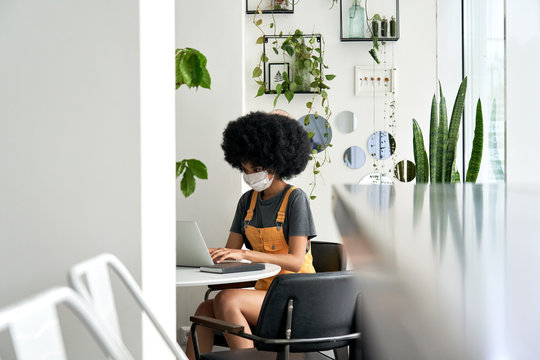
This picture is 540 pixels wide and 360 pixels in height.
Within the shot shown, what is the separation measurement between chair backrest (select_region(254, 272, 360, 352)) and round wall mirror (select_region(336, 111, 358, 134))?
2635 mm

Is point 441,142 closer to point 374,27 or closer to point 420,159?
point 420,159

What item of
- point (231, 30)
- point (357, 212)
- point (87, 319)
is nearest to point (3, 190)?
point (87, 319)

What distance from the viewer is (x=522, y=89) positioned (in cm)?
342

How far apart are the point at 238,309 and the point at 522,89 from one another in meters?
1.98

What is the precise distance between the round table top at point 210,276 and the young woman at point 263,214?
211 mm

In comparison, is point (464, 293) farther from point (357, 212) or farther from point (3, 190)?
point (3, 190)

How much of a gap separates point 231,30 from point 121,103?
2628 mm

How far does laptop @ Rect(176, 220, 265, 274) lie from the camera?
277cm

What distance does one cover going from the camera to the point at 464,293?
20cm

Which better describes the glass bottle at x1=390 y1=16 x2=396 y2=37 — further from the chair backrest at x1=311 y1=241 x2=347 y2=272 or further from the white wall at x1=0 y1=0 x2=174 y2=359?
the white wall at x1=0 y1=0 x2=174 y2=359

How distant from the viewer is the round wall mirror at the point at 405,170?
194 inches

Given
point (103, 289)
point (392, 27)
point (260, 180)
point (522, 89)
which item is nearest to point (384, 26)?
point (392, 27)

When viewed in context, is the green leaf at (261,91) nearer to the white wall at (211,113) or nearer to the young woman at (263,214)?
the white wall at (211,113)

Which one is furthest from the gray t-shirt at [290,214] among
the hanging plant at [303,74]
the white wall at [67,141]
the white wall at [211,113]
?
the white wall at [67,141]
